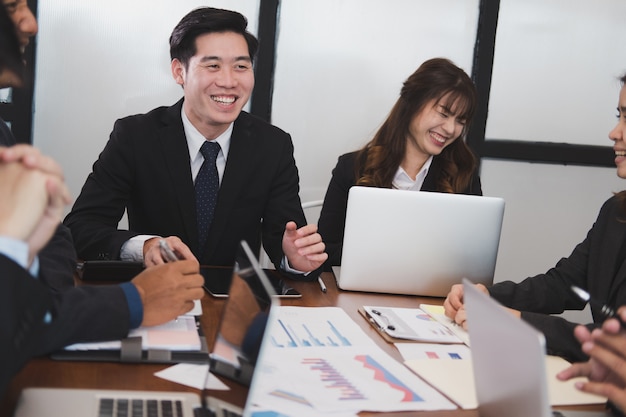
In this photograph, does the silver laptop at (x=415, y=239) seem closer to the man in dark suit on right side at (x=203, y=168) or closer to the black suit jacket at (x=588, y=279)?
the black suit jacket at (x=588, y=279)

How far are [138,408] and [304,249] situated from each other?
3.35 ft

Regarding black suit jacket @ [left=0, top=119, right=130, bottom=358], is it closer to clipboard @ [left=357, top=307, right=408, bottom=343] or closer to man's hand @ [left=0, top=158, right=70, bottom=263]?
man's hand @ [left=0, top=158, right=70, bottom=263]

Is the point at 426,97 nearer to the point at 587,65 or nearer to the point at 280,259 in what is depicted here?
the point at 280,259

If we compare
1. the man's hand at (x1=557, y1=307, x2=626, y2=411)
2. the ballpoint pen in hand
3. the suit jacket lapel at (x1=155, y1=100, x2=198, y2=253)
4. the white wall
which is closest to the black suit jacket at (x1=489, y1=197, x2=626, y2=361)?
the man's hand at (x1=557, y1=307, x2=626, y2=411)

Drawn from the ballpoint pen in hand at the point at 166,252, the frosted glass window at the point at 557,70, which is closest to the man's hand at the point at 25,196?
the ballpoint pen in hand at the point at 166,252

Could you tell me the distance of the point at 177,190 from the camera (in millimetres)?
2508

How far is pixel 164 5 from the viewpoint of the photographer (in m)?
3.57

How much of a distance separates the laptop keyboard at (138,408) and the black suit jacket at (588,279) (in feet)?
3.84

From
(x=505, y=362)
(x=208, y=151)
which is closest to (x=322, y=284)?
(x=208, y=151)

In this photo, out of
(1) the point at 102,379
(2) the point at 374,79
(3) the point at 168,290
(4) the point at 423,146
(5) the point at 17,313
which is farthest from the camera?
(2) the point at 374,79

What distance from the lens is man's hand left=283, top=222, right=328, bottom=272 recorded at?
7.14 feet

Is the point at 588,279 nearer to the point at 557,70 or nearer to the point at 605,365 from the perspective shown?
the point at 605,365

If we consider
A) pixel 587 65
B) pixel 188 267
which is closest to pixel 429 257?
pixel 188 267

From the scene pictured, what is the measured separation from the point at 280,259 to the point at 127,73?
65.1 inches
